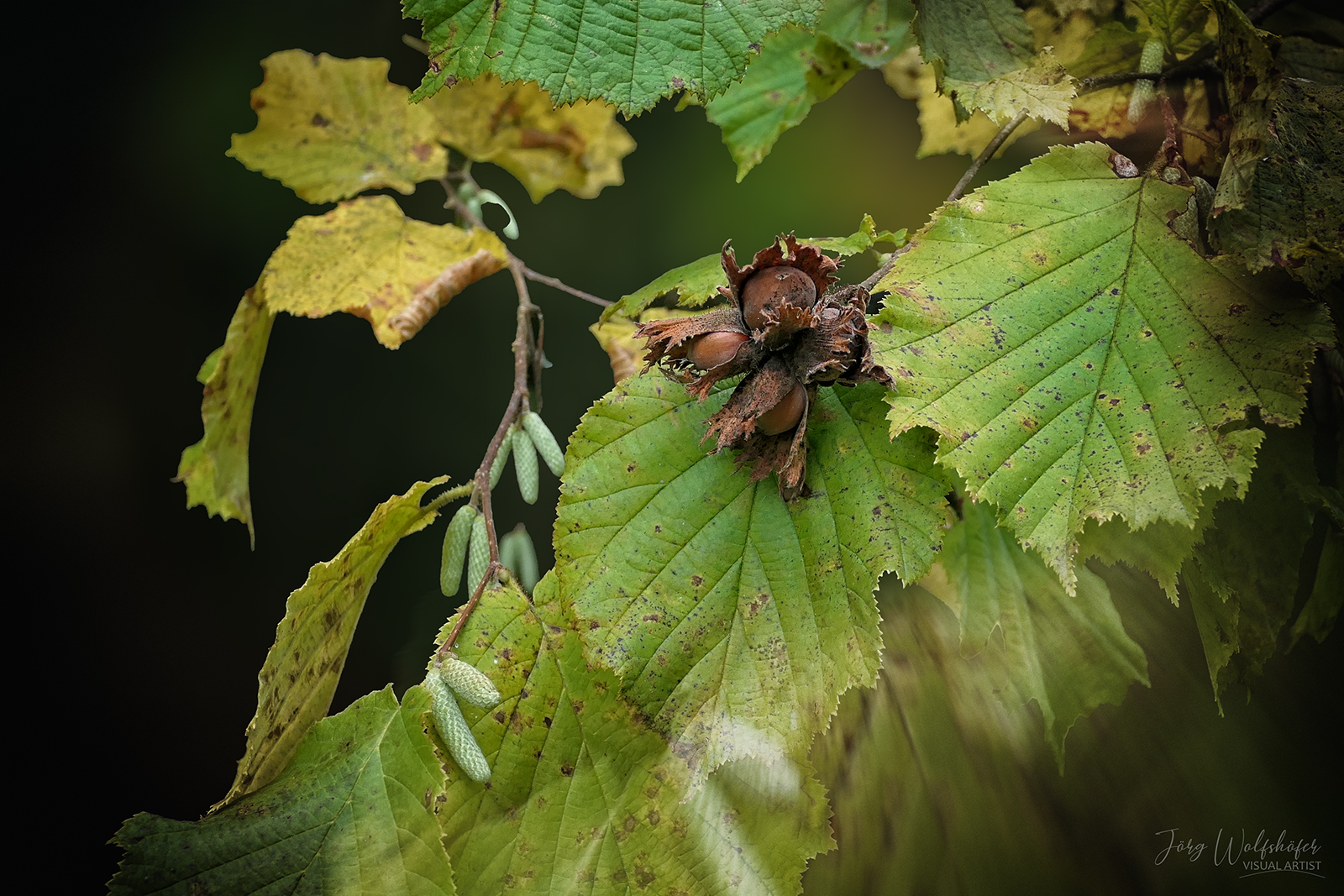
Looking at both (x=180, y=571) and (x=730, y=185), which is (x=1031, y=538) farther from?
(x=180, y=571)

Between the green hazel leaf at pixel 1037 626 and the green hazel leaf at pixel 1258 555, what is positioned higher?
the green hazel leaf at pixel 1258 555

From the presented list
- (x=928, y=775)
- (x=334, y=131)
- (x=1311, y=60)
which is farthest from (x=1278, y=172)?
(x=334, y=131)

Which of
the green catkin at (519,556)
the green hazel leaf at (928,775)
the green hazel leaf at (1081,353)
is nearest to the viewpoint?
the green hazel leaf at (1081,353)

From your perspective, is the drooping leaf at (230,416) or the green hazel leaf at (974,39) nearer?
the green hazel leaf at (974,39)

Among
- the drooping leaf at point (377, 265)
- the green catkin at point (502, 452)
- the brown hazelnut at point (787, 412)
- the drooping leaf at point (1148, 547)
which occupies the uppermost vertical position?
the brown hazelnut at point (787, 412)

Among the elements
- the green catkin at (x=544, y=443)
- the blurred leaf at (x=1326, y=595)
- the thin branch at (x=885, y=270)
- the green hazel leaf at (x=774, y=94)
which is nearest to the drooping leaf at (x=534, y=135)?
the green hazel leaf at (x=774, y=94)

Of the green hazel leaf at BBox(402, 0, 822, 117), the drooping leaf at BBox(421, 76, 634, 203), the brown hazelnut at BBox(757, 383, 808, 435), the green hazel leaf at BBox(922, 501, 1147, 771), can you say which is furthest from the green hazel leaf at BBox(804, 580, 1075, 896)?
the drooping leaf at BBox(421, 76, 634, 203)

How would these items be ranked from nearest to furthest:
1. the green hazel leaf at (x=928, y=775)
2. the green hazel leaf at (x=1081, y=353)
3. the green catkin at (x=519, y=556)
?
the green hazel leaf at (x=1081, y=353) < the green hazel leaf at (x=928, y=775) < the green catkin at (x=519, y=556)

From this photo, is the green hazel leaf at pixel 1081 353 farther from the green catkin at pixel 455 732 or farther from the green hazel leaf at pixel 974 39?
the green catkin at pixel 455 732
